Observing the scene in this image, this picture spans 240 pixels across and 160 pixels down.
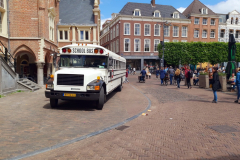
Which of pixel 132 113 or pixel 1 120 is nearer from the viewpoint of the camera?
pixel 1 120

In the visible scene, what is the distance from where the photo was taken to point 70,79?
7.77 meters

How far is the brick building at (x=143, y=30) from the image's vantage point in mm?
42875

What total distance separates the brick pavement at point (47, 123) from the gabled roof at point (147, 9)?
1486 inches

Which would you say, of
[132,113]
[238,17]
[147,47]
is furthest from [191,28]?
[132,113]

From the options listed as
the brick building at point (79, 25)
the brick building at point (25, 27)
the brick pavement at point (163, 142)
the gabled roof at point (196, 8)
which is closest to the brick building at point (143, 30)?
the gabled roof at point (196, 8)

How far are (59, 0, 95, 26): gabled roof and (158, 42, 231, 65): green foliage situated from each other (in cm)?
1615

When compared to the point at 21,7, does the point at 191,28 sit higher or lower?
higher

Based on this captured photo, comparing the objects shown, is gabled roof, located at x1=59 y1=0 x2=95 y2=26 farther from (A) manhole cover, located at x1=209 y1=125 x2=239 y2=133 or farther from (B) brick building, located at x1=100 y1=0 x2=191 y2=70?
(A) manhole cover, located at x1=209 y1=125 x2=239 y2=133

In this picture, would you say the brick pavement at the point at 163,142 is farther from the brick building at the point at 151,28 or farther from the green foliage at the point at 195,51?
the brick building at the point at 151,28

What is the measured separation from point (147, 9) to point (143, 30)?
5324mm

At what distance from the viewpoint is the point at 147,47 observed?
44156mm

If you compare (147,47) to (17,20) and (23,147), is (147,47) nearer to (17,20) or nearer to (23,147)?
(17,20)

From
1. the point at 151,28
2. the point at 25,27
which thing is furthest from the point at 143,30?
the point at 25,27

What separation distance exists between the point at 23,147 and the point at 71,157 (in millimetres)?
1248
